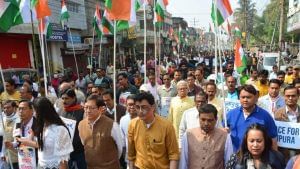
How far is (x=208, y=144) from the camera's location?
3.94m

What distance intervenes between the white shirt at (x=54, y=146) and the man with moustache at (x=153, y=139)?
2.44 ft

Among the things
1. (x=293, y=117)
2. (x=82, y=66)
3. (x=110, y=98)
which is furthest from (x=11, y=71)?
(x=82, y=66)

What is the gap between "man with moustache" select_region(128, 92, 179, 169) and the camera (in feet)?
13.1

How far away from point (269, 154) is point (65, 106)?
9.90 ft

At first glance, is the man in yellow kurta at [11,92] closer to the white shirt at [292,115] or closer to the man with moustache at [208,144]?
the man with moustache at [208,144]

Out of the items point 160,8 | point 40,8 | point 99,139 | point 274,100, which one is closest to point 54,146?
point 99,139

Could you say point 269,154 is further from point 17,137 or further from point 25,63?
point 25,63

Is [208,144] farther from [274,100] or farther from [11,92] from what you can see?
[11,92]

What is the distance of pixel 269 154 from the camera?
134 inches

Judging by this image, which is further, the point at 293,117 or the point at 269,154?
the point at 293,117

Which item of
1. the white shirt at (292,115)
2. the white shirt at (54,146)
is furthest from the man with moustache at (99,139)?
the white shirt at (292,115)

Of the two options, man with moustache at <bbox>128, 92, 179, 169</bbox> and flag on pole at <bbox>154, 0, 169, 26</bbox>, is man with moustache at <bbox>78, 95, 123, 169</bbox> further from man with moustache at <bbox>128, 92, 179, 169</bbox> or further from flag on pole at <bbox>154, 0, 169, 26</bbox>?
flag on pole at <bbox>154, 0, 169, 26</bbox>

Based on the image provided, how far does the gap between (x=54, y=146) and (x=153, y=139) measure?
3.22ft

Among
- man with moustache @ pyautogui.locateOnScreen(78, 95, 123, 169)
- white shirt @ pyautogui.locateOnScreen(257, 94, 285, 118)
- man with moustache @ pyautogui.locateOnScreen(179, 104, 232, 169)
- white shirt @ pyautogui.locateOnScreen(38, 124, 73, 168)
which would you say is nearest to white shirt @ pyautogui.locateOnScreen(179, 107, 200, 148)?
man with moustache @ pyautogui.locateOnScreen(78, 95, 123, 169)
